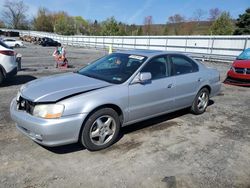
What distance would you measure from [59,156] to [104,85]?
4.27ft

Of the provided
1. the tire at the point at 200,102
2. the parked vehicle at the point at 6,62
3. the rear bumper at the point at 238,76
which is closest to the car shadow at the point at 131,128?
the tire at the point at 200,102

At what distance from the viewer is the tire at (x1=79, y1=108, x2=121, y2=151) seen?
386 centimetres

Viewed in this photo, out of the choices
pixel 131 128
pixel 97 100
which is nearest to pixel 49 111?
pixel 97 100

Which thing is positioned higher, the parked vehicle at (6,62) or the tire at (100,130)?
the parked vehicle at (6,62)

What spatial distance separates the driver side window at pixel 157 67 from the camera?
4797mm

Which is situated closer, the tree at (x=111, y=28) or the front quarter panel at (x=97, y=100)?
the front quarter panel at (x=97, y=100)

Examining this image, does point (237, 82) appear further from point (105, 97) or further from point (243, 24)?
point (243, 24)

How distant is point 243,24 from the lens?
1501 inches

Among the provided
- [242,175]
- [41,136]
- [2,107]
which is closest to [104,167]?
[41,136]

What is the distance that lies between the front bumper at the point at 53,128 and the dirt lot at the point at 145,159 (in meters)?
0.32

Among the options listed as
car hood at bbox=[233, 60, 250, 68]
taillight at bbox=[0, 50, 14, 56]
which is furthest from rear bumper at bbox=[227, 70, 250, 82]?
taillight at bbox=[0, 50, 14, 56]

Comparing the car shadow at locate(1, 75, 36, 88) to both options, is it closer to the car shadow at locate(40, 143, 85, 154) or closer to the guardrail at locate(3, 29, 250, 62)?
the car shadow at locate(40, 143, 85, 154)

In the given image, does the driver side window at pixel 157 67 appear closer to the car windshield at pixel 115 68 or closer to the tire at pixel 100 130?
Result: the car windshield at pixel 115 68

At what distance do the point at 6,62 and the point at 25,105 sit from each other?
511 centimetres
